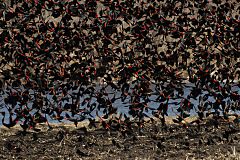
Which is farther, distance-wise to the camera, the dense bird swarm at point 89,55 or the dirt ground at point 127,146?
the dirt ground at point 127,146

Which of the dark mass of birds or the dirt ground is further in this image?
the dirt ground

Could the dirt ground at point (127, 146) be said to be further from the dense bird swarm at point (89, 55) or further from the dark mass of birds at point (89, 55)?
the dark mass of birds at point (89, 55)

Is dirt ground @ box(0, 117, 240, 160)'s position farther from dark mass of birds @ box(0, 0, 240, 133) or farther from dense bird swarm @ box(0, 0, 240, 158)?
dark mass of birds @ box(0, 0, 240, 133)

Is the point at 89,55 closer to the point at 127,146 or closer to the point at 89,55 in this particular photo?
the point at 89,55

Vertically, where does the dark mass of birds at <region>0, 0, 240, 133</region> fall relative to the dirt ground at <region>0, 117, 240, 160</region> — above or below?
above

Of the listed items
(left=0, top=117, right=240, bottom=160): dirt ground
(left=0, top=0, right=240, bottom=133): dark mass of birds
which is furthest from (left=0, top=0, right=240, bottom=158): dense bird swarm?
(left=0, top=117, right=240, bottom=160): dirt ground

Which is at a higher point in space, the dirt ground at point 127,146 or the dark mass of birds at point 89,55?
the dark mass of birds at point 89,55

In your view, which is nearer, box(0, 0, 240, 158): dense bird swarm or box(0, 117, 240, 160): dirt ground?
box(0, 0, 240, 158): dense bird swarm

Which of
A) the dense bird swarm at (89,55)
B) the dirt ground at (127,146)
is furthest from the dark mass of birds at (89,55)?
the dirt ground at (127,146)

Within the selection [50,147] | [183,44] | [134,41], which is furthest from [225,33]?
[50,147]
